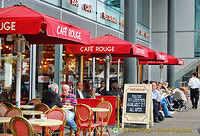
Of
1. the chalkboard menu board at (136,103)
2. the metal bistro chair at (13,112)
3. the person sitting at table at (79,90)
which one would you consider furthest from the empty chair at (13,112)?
the chalkboard menu board at (136,103)

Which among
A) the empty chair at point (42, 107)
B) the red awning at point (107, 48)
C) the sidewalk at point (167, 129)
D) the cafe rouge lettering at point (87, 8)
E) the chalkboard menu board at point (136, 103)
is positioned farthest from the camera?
the cafe rouge lettering at point (87, 8)

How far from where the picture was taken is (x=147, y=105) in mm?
10508

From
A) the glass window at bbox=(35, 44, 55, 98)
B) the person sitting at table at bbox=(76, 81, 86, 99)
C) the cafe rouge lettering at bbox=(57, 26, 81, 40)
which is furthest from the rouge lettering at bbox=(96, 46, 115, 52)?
the cafe rouge lettering at bbox=(57, 26, 81, 40)

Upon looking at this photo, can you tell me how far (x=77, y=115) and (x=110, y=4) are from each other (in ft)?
37.3

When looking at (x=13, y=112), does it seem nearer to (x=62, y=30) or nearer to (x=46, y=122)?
(x=46, y=122)

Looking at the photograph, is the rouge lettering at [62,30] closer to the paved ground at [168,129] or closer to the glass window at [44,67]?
the paved ground at [168,129]

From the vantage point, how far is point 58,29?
6504mm

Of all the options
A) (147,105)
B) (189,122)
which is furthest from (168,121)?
(147,105)

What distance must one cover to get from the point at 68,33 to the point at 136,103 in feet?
14.7

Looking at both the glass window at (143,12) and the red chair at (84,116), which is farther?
the glass window at (143,12)

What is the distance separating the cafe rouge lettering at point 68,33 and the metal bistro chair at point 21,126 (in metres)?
1.94

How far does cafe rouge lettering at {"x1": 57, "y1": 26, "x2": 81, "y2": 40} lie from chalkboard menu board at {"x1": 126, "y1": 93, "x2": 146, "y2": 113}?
397 centimetres

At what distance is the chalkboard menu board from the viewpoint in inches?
417

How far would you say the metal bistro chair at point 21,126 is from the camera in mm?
5156
